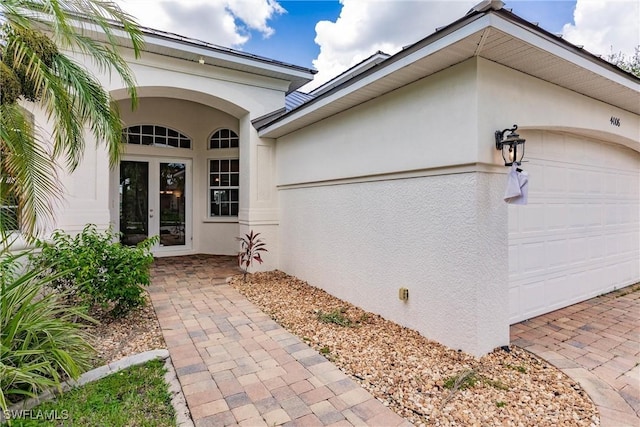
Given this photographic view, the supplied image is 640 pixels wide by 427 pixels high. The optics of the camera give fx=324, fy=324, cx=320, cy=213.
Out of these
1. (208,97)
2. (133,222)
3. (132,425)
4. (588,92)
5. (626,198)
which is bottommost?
(132,425)

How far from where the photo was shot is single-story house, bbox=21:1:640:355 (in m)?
3.49

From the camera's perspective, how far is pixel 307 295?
596 centimetres

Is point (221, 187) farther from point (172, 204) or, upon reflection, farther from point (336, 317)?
point (336, 317)

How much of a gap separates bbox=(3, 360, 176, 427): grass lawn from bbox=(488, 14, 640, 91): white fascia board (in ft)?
14.3

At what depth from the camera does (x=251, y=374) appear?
3.20 m

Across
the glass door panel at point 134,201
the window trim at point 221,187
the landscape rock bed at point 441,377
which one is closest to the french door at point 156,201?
the glass door panel at point 134,201

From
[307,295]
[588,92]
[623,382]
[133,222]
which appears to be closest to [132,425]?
[307,295]

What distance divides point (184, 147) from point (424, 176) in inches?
324

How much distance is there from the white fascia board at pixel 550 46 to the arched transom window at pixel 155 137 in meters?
9.14

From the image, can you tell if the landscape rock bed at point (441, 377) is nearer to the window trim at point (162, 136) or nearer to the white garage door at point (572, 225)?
the white garage door at point (572, 225)

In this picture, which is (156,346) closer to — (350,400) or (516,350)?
(350,400)

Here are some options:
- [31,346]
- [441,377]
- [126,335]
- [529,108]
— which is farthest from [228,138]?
[441,377]

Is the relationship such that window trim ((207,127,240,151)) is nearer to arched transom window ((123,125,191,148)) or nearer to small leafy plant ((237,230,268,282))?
arched transom window ((123,125,191,148))

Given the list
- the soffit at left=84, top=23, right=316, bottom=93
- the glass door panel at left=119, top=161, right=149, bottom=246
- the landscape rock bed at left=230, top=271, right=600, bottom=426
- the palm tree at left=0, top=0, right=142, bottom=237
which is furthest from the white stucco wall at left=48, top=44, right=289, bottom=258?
the landscape rock bed at left=230, top=271, right=600, bottom=426
